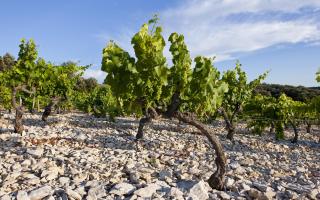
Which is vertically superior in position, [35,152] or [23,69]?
[23,69]

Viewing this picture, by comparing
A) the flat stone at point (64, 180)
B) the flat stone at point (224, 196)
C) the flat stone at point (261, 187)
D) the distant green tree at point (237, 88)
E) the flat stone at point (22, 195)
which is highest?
the distant green tree at point (237, 88)

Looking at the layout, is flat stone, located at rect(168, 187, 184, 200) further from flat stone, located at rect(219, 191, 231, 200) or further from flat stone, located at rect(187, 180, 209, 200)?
flat stone, located at rect(219, 191, 231, 200)

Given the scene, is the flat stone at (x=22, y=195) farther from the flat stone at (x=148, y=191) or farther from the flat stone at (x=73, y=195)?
the flat stone at (x=148, y=191)

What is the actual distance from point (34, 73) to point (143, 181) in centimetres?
1328

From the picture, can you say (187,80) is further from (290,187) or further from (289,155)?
(289,155)

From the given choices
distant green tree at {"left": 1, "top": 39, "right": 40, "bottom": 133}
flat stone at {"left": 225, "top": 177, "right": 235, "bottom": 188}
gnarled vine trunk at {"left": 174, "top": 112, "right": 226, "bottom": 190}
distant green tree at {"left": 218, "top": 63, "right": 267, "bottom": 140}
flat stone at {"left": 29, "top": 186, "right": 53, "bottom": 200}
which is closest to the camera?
flat stone at {"left": 29, "top": 186, "right": 53, "bottom": 200}

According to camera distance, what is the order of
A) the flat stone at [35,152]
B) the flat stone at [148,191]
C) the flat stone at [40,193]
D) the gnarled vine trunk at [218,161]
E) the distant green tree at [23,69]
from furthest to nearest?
the distant green tree at [23,69] < the flat stone at [35,152] < the gnarled vine trunk at [218,161] < the flat stone at [148,191] < the flat stone at [40,193]

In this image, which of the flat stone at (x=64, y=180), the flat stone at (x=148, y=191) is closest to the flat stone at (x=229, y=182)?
the flat stone at (x=148, y=191)

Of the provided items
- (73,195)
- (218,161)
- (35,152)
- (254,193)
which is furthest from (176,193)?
(35,152)

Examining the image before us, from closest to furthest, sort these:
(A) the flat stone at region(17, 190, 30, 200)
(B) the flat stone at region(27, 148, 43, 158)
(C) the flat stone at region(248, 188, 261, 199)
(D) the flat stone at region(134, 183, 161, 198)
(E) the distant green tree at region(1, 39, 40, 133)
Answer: (A) the flat stone at region(17, 190, 30, 200) < (D) the flat stone at region(134, 183, 161, 198) < (C) the flat stone at region(248, 188, 261, 199) < (B) the flat stone at region(27, 148, 43, 158) < (E) the distant green tree at region(1, 39, 40, 133)

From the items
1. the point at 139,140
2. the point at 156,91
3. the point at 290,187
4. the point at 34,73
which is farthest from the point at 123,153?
the point at 34,73

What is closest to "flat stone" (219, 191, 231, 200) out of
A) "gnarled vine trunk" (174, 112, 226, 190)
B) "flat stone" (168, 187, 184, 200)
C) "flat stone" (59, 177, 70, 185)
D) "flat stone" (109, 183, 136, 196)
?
"gnarled vine trunk" (174, 112, 226, 190)

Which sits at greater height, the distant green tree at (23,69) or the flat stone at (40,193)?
the distant green tree at (23,69)

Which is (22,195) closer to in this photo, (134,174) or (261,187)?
(134,174)
